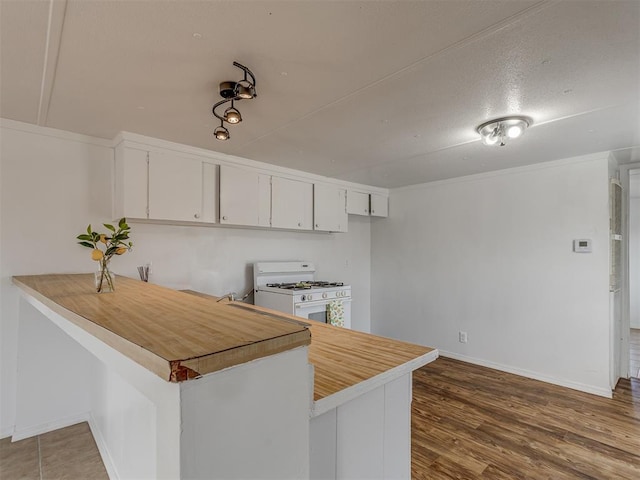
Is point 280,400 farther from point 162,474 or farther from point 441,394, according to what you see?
point 441,394

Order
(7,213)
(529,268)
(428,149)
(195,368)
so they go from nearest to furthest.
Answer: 1. (195,368)
2. (7,213)
3. (428,149)
4. (529,268)

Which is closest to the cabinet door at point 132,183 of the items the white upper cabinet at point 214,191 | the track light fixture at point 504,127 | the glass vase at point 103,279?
the white upper cabinet at point 214,191

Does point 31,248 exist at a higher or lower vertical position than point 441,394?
higher

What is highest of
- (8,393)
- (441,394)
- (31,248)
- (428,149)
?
(428,149)

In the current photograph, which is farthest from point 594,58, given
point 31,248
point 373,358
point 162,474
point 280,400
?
point 31,248

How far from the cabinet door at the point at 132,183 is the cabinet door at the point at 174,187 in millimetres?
52

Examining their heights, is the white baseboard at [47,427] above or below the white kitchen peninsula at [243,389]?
below

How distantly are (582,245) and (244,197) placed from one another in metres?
3.46

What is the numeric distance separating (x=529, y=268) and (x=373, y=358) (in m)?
3.19

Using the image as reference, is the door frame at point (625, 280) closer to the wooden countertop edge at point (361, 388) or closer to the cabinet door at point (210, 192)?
the wooden countertop edge at point (361, 388)

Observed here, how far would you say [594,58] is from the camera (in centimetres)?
158

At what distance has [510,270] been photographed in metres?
3.76

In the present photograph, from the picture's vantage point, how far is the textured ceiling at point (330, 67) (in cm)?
130

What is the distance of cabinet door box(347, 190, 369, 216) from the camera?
451cm
